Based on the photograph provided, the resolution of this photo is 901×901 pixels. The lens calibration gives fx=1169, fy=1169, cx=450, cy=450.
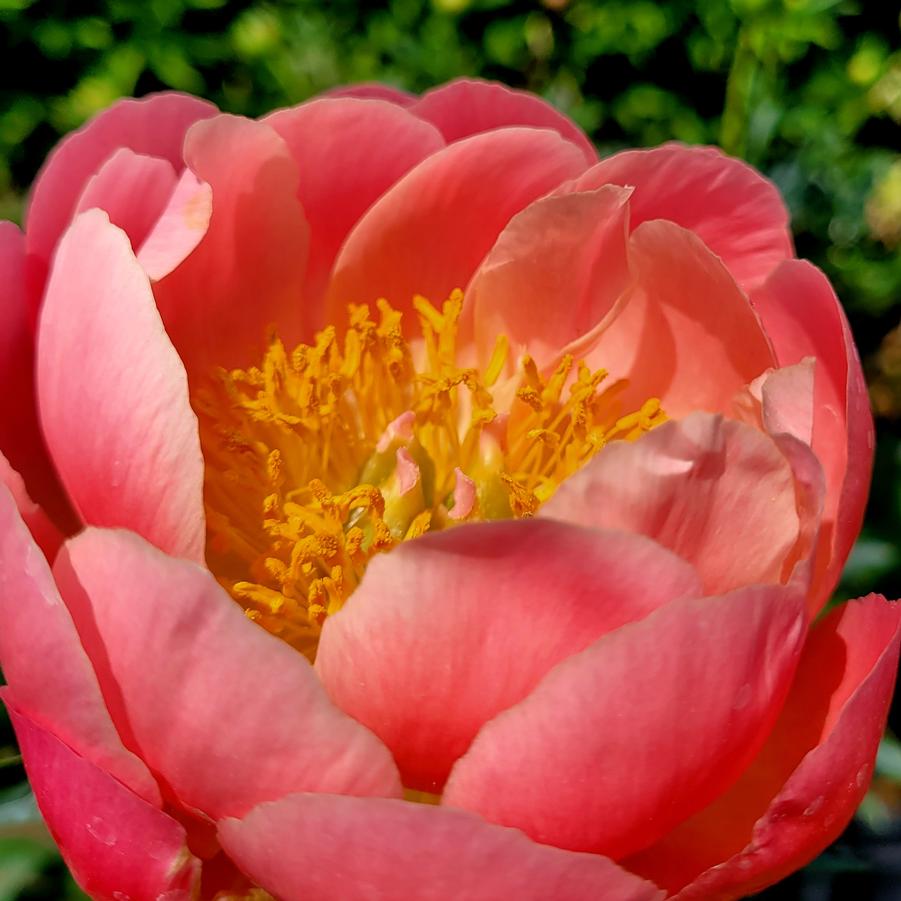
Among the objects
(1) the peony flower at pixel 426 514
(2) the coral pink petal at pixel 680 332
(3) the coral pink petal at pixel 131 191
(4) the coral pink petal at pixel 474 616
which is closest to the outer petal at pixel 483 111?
(1) the peony flower at pixel 426 514

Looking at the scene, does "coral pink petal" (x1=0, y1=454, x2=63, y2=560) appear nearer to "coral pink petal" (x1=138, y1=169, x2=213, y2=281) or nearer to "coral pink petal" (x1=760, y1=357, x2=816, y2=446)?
"coral pink petal" (x1=138, y1=169, x2=213, y2=281)

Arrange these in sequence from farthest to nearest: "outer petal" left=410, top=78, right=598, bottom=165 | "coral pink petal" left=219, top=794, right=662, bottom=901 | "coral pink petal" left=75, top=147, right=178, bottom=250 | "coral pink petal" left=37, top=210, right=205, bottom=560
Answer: "outer petal" left=410, top=78, right=598, bottom=165
"coral pink petal" left=75, top=147, right=178, bottom=250
"coral pink petal" left=37, top=210, right=205, bottom=560
"coral pink petal" left=219, top=794, right=662, bottom=901

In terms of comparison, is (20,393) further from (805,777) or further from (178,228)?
(805,777)

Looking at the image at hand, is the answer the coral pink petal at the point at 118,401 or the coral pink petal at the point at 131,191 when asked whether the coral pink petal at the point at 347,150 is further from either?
the coral pink petal at the point at 118,401

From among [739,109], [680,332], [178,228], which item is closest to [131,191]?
[178,228]

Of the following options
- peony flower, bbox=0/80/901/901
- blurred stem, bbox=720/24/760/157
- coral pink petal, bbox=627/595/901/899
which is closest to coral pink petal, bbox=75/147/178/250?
peony flower, bbox=0/80/901/901

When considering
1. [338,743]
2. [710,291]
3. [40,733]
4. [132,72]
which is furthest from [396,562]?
[132,72]

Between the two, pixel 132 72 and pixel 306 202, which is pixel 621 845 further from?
pixel 132 72
